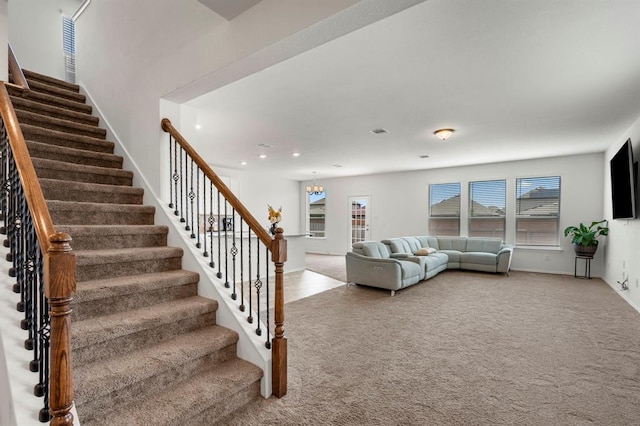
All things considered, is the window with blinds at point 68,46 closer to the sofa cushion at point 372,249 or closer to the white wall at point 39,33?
the white wall at point 39,33

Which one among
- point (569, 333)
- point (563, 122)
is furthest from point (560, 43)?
point (569, 333)

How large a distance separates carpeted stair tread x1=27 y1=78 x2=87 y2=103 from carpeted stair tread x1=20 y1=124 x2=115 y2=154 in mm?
1023

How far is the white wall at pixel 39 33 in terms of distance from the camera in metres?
5.17

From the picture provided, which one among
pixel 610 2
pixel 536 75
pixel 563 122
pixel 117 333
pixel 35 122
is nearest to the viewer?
pixel 117 333

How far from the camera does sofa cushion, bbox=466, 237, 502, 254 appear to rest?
7158 mm

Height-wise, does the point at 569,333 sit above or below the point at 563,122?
below

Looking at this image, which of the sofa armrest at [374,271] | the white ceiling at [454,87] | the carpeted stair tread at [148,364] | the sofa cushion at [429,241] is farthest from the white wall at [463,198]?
the carpeted stair tread at [148,364]

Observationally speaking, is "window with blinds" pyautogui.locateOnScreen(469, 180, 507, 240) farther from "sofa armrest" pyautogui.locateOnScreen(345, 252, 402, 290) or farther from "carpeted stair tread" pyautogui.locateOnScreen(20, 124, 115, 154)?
"carpeted stair tread" pyautogui.locateOnScreen(20, 124, 115, 154)

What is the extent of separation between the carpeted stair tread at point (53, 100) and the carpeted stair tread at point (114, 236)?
7.68 feet

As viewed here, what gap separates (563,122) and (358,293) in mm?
3902

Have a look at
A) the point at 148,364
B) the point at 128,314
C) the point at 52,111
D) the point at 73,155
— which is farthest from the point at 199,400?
the point at 52,111

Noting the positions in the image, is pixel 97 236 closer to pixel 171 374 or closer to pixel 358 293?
pixel 171 374

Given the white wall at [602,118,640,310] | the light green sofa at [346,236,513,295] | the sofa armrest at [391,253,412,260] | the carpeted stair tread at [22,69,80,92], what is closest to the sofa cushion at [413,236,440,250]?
the light green sofa at [346,236,513,295]

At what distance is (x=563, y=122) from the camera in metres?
4.52
